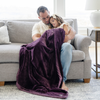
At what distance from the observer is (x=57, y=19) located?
2414 mm

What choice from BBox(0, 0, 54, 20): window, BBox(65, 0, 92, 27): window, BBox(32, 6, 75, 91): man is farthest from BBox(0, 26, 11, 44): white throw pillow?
BBox(65, 0, 92, 27): window

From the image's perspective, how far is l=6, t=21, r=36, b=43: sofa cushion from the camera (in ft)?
8.91

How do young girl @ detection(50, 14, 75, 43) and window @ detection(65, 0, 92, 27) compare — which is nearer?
young girl @ detection(50, 14, 75, 43)

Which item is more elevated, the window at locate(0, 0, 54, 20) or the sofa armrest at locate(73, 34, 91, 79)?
the window at locate(0, 0, 54, 20)

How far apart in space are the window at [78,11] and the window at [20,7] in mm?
432

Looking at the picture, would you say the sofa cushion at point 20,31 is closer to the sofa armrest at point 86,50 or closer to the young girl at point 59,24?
the young girl at point 59,24

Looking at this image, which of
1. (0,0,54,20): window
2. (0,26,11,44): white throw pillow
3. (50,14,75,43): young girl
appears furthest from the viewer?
(0,0,54,20): window

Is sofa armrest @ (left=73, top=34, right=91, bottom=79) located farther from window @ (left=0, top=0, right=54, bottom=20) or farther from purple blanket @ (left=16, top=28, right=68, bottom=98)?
window @ (left=0, top=0, right=54, bottom=20)

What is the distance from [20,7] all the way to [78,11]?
1474mm

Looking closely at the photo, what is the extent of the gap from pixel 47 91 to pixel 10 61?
22.6 inches

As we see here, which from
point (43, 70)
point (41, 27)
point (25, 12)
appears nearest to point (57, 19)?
point (41, 27)

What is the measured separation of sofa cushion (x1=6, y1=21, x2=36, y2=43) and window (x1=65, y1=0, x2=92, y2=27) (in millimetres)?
1959

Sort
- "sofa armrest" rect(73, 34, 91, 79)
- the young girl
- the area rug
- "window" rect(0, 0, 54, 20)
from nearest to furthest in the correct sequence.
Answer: the area rug → "sofa armrest" rect(73, 34, 91, 79) → the young girl → "window" rect(0, 0, 54, 20)

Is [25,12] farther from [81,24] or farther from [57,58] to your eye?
[57,58]
